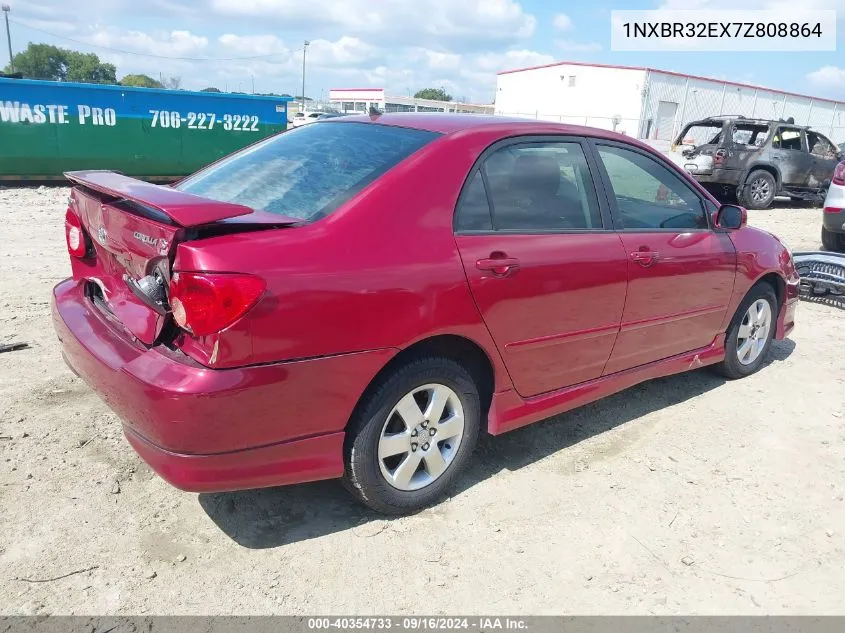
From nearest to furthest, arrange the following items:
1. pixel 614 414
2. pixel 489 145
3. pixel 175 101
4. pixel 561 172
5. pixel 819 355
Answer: pixel 489 145, pixel 561 172, pixel 614 414, pixel 819 355, pixel 175 101

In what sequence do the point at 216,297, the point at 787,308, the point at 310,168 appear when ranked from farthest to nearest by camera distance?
the point at 787,308 < the point at 310,168 < the point at 216,297

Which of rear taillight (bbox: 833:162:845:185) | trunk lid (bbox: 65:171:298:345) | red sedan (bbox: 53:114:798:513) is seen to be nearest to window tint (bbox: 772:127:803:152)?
rear taillight (bbox: 833:162:845:185)

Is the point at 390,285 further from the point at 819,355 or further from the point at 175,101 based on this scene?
the point at 175,101

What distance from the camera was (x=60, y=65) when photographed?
275ft

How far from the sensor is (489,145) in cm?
299

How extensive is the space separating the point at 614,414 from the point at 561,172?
156cm

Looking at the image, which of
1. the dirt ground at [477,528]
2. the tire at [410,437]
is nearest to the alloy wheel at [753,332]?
the dirt ground at [477,528]

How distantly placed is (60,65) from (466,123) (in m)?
97.6

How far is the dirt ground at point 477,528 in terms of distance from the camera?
243 cm

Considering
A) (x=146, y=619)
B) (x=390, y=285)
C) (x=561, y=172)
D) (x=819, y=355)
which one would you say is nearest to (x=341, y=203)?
(x=390, y=285)

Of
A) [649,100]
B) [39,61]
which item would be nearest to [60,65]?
[39,61]

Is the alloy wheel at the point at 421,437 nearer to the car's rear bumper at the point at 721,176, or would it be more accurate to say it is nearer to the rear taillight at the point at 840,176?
the rear taillight at the point at 840,176

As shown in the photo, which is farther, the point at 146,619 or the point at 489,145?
the point at 489,145

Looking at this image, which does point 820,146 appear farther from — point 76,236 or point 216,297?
point 216,297
